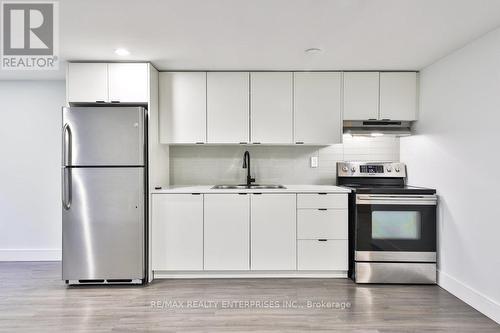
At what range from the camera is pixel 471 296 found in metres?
2.61

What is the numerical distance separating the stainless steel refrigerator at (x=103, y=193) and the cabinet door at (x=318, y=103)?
1.64 meters

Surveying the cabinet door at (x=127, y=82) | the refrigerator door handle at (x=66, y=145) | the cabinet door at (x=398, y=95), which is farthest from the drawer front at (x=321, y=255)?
the refrigerator door handle at (x=66, y=145)

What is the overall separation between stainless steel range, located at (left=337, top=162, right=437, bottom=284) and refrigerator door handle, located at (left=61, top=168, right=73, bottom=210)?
9.03 ft

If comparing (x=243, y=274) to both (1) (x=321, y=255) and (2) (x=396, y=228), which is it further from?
(2) (x=396, y=228)

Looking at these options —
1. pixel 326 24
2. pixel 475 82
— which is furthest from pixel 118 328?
pixel 475 82

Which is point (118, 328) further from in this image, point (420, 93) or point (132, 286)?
point (420, 93)

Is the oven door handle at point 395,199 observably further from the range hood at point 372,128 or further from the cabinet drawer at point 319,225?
the range hood at point 372,128

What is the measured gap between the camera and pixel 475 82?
2.56 m

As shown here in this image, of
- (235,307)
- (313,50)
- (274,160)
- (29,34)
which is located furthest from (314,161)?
(29,34)

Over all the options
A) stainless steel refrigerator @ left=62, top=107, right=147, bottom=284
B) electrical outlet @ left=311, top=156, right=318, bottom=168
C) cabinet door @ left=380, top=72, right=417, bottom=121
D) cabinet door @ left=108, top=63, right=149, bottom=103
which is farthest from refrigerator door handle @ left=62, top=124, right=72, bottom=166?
cabinet door @ left=380, top=72, right=417, bottom=121

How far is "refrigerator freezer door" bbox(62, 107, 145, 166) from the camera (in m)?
2.93

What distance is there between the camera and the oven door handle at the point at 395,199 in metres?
3.05

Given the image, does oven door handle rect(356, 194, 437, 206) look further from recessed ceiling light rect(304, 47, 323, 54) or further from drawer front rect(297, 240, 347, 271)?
recessed ceiling light rect(304, 47, 323, 54)

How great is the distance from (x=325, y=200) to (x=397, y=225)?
28.7 inches
